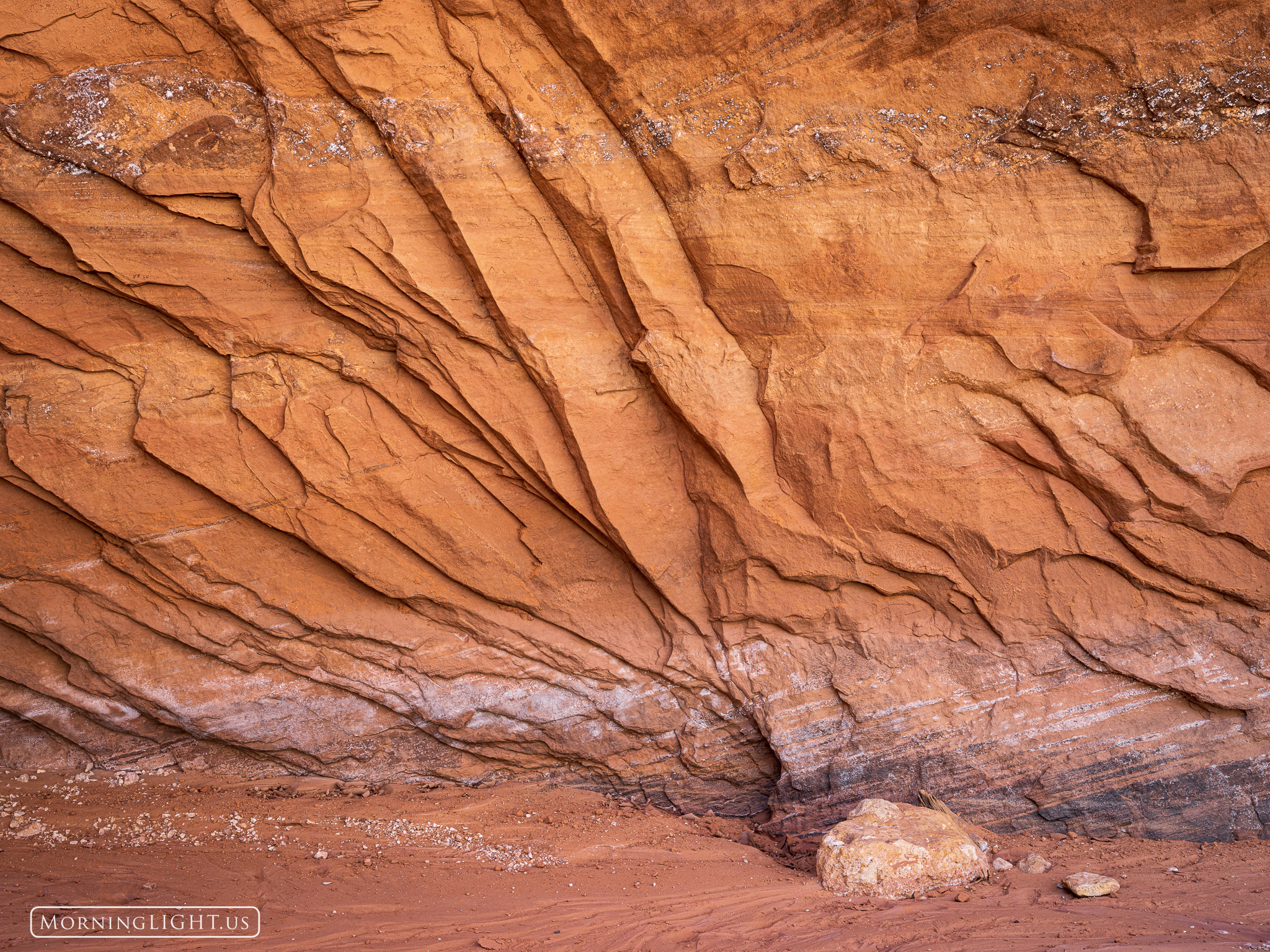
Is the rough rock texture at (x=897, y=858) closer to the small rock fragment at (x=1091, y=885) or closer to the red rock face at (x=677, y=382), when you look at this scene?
the small rock fragment at (x=1091, y=885)

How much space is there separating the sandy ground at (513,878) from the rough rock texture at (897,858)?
83 millimetres

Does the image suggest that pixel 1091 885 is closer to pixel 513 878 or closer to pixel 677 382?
pixel 513 878

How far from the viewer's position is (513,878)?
4.43m

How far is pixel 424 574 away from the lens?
527cm

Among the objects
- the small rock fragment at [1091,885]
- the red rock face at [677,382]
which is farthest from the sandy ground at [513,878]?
the red rock face at [677,382]

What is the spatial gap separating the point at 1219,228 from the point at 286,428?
500 cm

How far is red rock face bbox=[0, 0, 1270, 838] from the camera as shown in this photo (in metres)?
4.22

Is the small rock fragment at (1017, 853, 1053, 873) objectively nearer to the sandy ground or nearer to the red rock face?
the sandy ground

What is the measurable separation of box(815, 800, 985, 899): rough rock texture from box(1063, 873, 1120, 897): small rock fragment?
1.28ft

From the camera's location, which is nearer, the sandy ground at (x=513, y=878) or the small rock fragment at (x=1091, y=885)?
the sandy ground at (x=513, y=878)

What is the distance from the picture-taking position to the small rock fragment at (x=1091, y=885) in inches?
152

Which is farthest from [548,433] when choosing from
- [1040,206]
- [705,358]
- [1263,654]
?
[1263,654]

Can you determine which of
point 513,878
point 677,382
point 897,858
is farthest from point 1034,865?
point 677,382

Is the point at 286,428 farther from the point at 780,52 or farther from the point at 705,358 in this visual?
the point at 780,52
